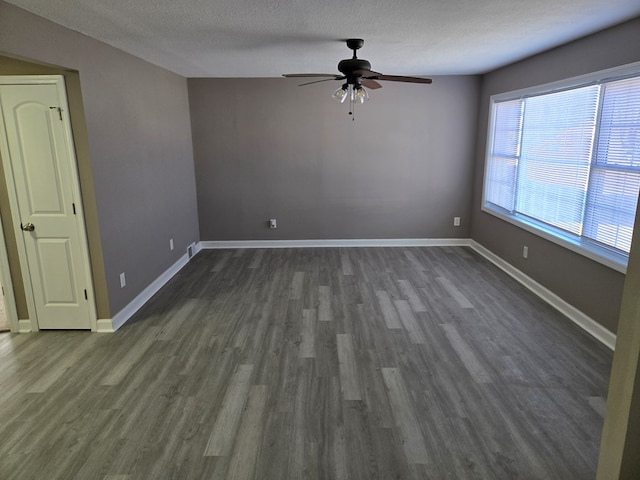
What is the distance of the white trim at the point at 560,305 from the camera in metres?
3.39

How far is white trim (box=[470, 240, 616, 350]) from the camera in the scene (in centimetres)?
339

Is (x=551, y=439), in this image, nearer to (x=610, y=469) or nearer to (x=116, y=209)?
(x=610, y=469)

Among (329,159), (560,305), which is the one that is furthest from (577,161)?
(329,159)

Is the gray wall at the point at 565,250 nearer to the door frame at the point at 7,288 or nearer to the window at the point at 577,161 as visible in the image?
the window at the point at 577,161

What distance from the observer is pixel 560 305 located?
4.02 meters

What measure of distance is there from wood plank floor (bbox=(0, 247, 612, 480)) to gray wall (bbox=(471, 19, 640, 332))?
276mm

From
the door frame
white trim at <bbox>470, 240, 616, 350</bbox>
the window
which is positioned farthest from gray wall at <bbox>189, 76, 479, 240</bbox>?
the door frame

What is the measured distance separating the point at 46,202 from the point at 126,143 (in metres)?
0.92

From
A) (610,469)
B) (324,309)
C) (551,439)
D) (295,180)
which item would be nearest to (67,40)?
(324,309)

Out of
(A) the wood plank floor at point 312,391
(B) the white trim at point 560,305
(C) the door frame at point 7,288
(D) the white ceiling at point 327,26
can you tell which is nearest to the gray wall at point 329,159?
(B) the white trim at point 560,305

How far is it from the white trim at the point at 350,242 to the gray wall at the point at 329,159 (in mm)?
81

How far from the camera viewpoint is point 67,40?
10.1 feet

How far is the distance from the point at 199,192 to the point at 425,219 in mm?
3520

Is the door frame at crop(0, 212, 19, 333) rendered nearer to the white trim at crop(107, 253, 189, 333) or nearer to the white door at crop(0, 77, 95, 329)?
the white door at crop(0, 77, 95, 329)
